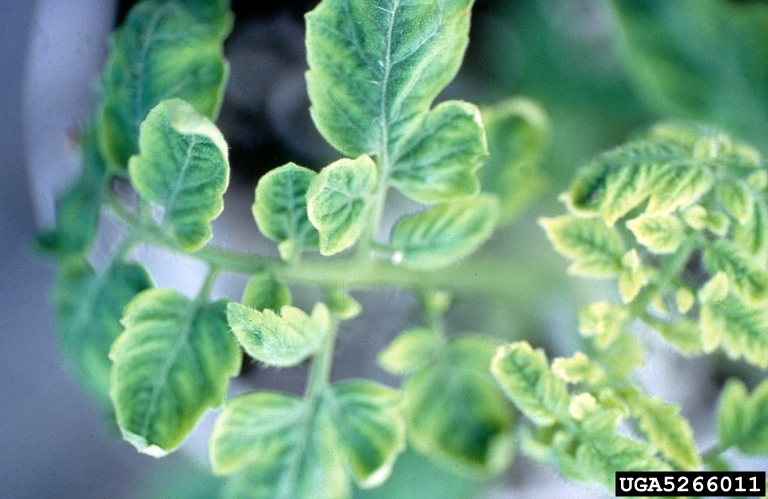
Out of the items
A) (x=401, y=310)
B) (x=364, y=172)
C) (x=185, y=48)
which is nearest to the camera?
(x=364, y=172)

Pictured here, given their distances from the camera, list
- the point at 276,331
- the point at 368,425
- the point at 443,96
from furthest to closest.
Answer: the point at 443,96 → the point at 368,425 → the point at 276,331

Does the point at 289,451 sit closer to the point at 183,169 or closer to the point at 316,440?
the point at 316,440

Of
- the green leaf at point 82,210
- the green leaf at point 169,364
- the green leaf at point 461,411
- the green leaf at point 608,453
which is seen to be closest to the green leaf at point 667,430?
the green leaf at point 608,453

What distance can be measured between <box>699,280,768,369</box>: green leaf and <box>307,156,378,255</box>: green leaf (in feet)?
0.71

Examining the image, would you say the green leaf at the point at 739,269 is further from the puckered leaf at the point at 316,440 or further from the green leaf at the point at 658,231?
the puckered leaf at the point at 316,440

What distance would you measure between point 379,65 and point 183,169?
0.39ft

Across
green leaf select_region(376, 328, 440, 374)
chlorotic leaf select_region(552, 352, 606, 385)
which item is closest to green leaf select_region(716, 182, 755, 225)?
chlorotic leaf select_region(552, 352, 606, 385)

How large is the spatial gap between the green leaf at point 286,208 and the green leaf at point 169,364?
6 cm

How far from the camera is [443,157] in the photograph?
1.30 ft

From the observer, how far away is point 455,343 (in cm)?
55

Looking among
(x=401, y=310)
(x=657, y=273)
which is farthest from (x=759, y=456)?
(x=401, y=310)

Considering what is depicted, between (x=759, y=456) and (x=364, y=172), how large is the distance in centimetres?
38

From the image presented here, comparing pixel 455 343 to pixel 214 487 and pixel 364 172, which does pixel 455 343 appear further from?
pixel 214 487

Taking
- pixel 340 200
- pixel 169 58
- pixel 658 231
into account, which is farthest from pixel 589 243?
pixel 169 58
